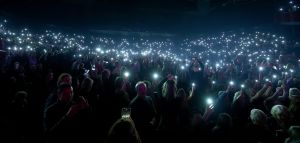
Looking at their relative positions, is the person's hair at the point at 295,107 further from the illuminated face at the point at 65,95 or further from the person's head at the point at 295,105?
the illuminated face at the point at 65,95

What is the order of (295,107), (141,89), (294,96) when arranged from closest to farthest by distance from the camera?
1. (141,89)
2. (295,107)
3. (294,96)

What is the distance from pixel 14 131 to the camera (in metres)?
5.96

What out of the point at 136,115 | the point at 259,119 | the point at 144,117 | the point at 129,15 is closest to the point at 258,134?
the point at 259,119

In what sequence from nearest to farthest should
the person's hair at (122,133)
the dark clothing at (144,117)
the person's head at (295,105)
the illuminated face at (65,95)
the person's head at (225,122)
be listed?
the person's hair at (122,133) → the illuminated face at (65,95) → the person's head at (225,122) → the dark clothing at (144,117) → the person's head at (295,105)

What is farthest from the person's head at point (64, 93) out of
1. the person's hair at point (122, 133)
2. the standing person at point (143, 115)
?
the person's hair at point (122, 133)

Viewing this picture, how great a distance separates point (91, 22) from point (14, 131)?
130 ft

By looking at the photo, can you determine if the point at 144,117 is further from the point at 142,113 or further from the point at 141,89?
the point at 141,89

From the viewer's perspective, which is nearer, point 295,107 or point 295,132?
point 295,132

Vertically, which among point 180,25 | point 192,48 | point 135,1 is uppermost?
point 135,1

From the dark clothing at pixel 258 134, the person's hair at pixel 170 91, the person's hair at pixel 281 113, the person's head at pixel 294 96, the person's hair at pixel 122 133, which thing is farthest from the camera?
the person's hair at pixel 170 91

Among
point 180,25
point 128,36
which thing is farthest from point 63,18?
point 180,25

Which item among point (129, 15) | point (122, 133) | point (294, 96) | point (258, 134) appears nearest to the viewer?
point (122, 133)

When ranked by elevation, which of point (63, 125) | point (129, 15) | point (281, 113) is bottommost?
point (281, 113)

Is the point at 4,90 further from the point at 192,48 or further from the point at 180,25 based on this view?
the point at 180,25
